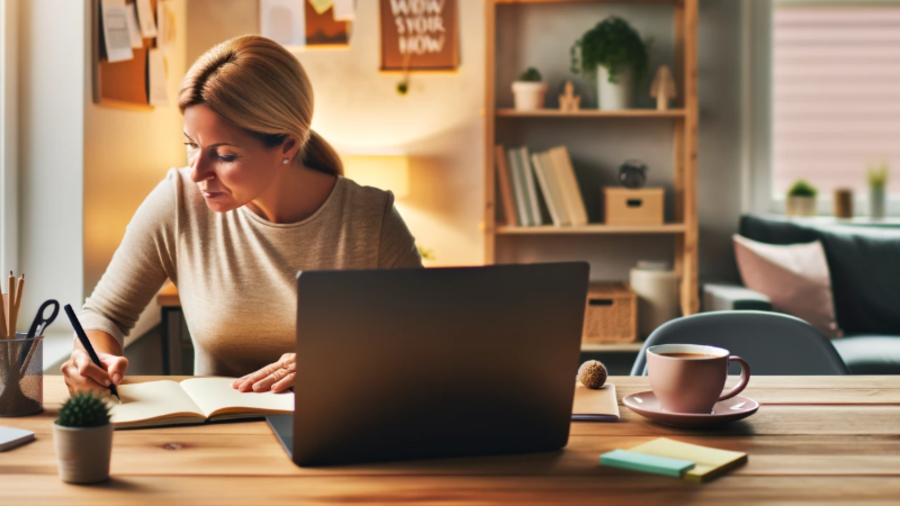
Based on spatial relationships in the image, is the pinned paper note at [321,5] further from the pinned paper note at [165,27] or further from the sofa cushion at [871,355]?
the sofa cushion at [871,355]

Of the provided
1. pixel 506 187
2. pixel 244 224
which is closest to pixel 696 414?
pixel 244 224

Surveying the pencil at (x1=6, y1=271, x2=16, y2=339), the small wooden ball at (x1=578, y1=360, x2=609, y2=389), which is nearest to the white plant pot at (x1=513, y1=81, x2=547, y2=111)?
the small wooden ball at (x1=578, y1=360, x2=609, y2=389)

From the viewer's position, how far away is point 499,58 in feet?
11.8

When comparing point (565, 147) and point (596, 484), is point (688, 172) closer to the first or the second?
point (565, 147)

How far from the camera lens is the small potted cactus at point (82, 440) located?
872mm

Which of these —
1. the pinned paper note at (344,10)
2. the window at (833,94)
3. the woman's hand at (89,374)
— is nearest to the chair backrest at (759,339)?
the woman's hand at (89,374)

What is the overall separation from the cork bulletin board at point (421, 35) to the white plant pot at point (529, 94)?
13.5 inches

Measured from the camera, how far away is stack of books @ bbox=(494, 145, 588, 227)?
3.32m

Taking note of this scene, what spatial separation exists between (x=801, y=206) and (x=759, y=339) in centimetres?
214

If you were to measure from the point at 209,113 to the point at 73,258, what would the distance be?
46.6 inches

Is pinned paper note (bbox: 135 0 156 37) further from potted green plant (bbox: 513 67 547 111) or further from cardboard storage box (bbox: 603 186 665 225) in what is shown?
cardboard storage box (bbox: 603 186 665 225)

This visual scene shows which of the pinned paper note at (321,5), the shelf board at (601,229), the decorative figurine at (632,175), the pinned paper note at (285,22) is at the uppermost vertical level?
the pinned paper note at (321,5)

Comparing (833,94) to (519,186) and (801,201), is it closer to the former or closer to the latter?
(801,201)

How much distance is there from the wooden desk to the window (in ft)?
9.17
